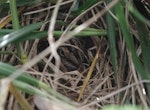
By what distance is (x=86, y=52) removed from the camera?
1.07m

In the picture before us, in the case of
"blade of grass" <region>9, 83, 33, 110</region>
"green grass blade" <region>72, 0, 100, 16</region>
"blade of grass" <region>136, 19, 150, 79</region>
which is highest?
"green grass blade" <region>72, 0, 100, 16</region>

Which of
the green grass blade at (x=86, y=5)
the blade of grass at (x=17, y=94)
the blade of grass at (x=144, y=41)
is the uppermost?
the green grass blade at (x=86, y=5)

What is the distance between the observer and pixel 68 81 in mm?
995

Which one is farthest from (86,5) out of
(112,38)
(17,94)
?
(17,94)

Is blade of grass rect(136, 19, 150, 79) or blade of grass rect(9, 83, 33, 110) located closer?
blade of grass rect(9, 83, 33, 110)

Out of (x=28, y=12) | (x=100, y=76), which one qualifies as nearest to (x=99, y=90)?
(x=100, y=76)

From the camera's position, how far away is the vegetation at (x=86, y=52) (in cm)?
88

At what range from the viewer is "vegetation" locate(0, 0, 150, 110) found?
0.88 metres

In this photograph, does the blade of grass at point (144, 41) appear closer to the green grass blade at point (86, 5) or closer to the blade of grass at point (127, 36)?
the blade of grass at point (127, 36)

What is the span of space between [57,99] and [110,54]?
1.00ft

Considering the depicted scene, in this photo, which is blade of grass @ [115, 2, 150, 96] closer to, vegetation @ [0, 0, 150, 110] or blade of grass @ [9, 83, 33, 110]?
vegetation @ [0, 0, 150, 110]

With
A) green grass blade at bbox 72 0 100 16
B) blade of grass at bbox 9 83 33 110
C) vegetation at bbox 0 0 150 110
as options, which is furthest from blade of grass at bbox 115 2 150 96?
blade of grass at bbox 9 83 33 110

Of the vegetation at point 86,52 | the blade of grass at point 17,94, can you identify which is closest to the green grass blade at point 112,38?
the vegetation at point 86,52

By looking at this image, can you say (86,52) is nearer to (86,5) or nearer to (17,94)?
(86,5)
